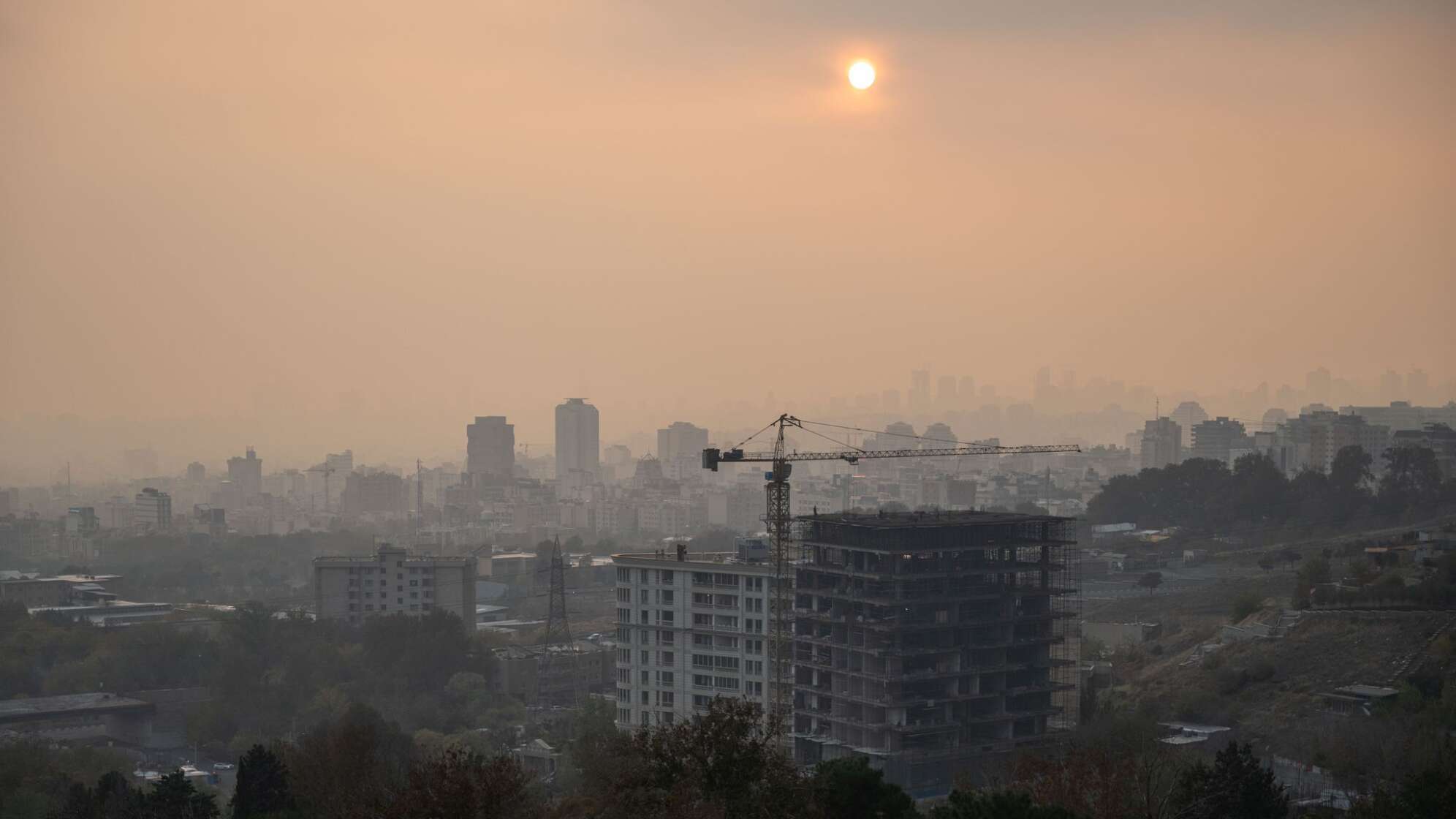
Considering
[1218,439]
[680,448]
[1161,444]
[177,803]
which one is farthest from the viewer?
[680,448]

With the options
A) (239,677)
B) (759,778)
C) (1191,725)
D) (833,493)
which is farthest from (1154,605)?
(833,493)

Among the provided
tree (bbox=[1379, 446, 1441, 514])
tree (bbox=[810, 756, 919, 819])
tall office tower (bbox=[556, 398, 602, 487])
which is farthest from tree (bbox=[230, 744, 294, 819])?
tall office tower (bbox=[556, 398, 602, 487])

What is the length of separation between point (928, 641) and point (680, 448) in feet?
146

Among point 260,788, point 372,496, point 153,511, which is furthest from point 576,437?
point 260,788

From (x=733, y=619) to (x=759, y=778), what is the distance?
6.40 m

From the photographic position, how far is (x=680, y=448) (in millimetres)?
56625

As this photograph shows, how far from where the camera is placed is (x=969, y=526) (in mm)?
12492

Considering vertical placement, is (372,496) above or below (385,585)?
above

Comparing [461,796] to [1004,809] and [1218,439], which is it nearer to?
[1004,809]

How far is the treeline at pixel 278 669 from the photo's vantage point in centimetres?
1759

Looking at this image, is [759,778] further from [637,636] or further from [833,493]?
[833,493]

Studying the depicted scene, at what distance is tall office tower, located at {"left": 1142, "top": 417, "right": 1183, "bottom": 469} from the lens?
144 ft

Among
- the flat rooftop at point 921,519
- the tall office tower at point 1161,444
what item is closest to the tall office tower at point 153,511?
the tall office tower at point 1161,444

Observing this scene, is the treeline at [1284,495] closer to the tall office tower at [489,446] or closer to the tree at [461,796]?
the tree at [461,796]
